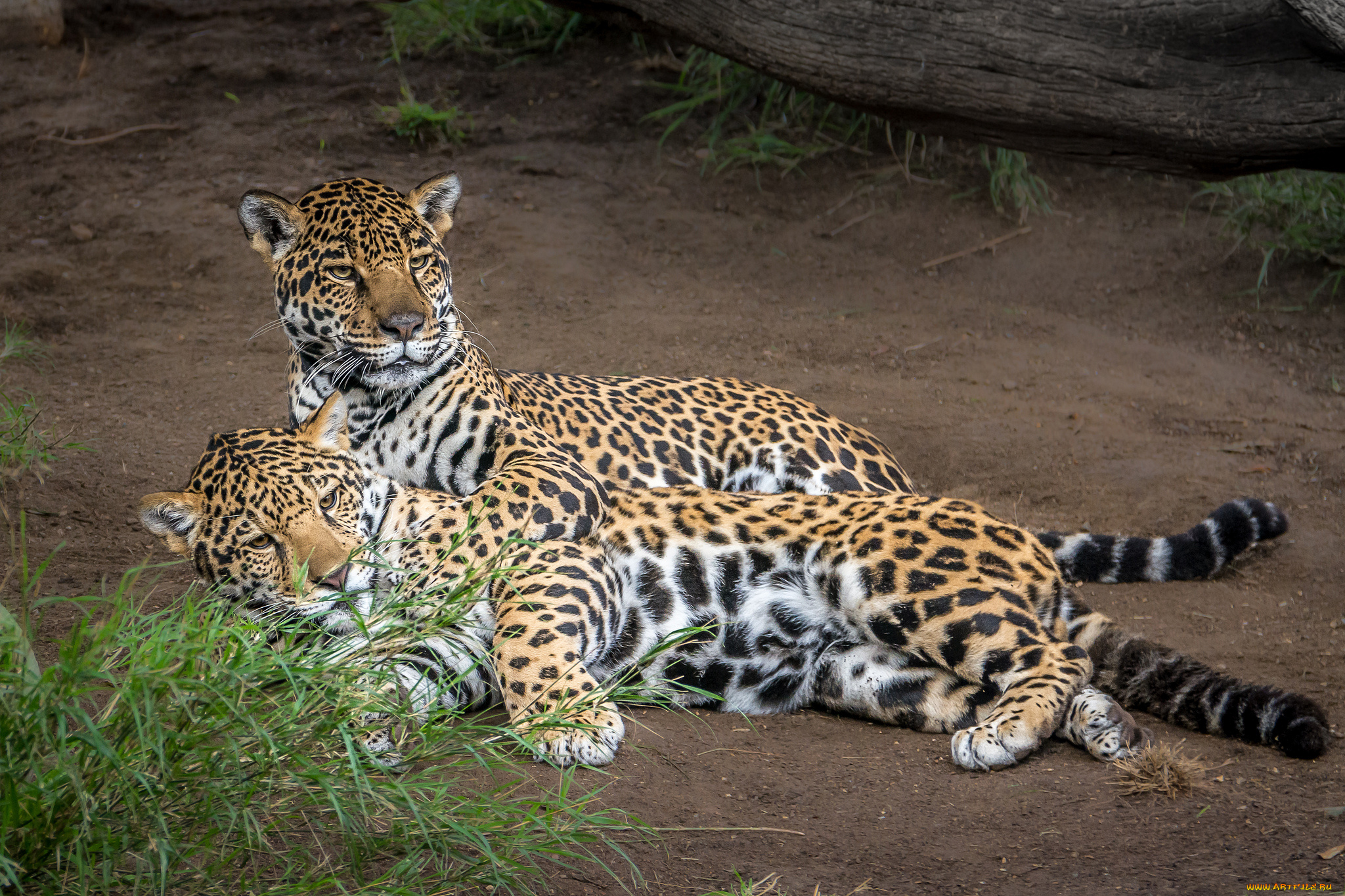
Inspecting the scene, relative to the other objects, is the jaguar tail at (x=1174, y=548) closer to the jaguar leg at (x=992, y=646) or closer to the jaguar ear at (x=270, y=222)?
the jaguar leg at (x=992, y=646)

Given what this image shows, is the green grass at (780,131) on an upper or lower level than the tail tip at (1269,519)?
upper

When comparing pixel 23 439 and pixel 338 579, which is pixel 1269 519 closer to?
pixel 338 579

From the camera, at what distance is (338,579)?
4.72m

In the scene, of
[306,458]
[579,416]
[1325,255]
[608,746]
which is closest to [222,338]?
[579,416]

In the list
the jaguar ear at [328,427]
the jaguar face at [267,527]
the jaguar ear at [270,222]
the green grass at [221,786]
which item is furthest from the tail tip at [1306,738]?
the jaguar ear at [270,222]

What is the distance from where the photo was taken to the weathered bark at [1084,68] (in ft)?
22.2

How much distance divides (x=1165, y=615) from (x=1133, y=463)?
185cm

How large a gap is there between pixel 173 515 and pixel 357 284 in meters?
1.62

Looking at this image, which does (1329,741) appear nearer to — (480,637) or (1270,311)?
(480,637)

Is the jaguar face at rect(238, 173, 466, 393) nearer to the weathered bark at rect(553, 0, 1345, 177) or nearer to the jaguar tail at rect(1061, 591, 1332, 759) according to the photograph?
the weathered bark at rect(553, 0, 1345, 177)

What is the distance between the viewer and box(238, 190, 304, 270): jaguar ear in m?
6.10

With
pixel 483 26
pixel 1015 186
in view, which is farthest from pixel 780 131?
pixel 483 26

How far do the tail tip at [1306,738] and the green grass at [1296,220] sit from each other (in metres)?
6.43

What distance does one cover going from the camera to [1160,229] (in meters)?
11.7
